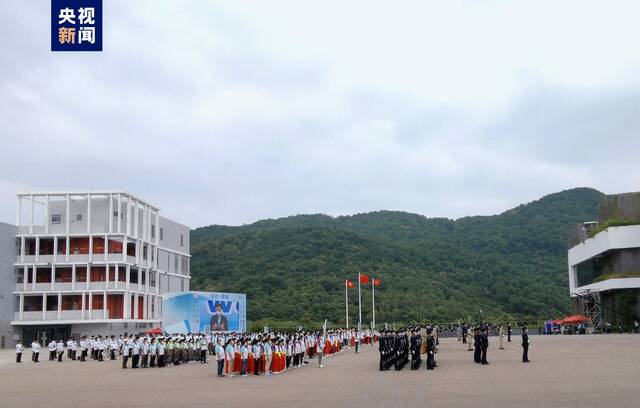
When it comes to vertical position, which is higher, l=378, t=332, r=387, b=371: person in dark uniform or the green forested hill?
the green forested hill

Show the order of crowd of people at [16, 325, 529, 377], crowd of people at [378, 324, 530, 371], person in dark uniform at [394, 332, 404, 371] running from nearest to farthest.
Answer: crowd of people at [378, 324, 530, 371] → person in dark uniform at [394, 332, 404, 371] → crowd of people at [16, 325, 529, 377]

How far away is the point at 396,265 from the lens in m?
92.6

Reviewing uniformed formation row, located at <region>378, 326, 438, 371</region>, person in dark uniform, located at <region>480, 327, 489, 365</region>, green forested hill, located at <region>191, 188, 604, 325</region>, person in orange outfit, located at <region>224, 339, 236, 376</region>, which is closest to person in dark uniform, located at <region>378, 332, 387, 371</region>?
uniformed formation row, located at <region>378, 326, 438, 371</region>

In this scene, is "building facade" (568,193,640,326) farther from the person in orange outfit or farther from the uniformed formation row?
the person in orange outfit

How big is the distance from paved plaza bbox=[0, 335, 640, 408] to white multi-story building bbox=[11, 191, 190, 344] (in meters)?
27.8

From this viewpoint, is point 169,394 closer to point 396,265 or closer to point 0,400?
point 0,400

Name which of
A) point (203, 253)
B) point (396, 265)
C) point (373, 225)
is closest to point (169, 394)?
point (396, 265)

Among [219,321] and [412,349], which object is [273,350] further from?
[219,321]

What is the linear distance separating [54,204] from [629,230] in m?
47.3

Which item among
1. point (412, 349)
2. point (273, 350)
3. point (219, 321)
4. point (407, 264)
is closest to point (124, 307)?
point (219, 321)

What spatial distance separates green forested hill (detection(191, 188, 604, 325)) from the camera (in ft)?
261

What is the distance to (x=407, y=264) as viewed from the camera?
310ft

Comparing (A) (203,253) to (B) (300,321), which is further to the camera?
(A) (203,253)

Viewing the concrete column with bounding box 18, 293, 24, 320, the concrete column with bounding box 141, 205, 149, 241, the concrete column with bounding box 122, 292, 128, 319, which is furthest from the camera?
the concrete column with bounding box 141, 205, 149, 241
